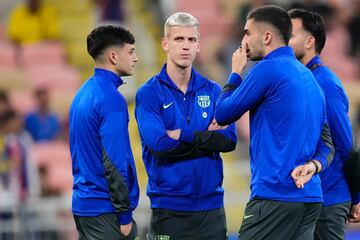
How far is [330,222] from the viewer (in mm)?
7480

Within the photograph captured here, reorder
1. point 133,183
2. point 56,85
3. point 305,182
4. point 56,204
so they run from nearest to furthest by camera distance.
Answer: point 305,182 → point 133,183 → point 56,204 → point 56,85

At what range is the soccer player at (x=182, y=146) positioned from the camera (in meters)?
7.31

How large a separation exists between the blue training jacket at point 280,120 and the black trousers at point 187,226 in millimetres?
671

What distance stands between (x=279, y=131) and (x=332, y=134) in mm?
789

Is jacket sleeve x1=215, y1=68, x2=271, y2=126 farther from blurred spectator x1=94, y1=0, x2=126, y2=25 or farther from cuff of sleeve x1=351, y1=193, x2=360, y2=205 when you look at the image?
blurred spectator x1=94, y1=0, x2=126, y2=25

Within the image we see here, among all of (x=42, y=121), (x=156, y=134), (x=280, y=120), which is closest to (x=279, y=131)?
→ (x=280, y=120)

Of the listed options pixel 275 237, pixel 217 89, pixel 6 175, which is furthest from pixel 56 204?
pixel 275 237

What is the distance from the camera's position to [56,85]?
15.6 meters

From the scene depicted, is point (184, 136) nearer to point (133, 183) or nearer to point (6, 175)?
point (133, 183)

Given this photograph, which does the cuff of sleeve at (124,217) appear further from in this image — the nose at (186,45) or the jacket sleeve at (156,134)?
the nose at (186,45)

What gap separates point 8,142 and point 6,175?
37cm

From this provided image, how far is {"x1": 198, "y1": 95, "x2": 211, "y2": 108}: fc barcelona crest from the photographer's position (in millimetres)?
7438

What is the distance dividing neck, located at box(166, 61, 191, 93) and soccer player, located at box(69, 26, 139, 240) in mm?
312

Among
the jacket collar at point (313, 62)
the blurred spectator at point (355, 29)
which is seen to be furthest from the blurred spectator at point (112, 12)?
the jacket collar at point (313, 62)
